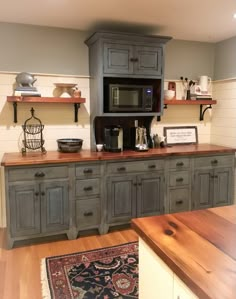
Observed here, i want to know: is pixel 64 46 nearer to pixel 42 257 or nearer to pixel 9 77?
pixel 9 77

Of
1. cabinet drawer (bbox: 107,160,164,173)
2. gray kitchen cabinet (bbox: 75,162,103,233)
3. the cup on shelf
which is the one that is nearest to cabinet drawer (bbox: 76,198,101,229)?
gray kitchen cabinet (bbox: 75,162,103,233)

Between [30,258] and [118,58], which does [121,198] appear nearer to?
[30,258]

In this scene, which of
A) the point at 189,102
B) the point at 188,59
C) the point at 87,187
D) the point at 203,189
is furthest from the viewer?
the point at 188,59

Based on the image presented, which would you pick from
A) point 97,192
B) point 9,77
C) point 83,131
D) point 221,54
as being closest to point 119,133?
point 83,131

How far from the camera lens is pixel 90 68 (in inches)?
136

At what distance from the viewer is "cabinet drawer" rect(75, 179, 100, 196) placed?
303 cm

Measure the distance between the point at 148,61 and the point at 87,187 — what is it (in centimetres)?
162

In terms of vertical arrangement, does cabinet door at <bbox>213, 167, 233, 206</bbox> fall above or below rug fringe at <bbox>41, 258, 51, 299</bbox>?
above

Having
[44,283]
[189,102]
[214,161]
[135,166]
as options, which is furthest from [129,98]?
[44,283]

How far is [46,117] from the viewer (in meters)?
3.41

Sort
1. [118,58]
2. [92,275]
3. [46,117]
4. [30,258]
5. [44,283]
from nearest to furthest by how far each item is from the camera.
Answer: [44,283] → [92,275] → [30,258] → [118,58] → [46,117]

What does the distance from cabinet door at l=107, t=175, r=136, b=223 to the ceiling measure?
5.66ft


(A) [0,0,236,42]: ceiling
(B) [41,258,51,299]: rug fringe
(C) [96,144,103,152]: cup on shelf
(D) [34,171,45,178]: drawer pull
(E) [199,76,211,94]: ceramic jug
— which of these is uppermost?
(A) [0,0,236,42]: ceiling

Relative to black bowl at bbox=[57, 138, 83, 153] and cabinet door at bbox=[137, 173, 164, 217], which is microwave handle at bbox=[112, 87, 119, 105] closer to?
black bowl at bbox=[57, 138, 83, 153]
